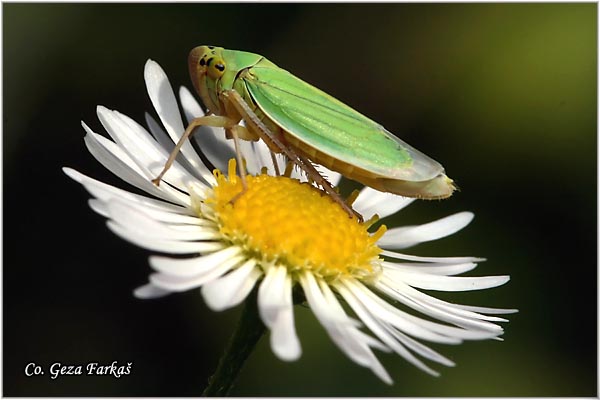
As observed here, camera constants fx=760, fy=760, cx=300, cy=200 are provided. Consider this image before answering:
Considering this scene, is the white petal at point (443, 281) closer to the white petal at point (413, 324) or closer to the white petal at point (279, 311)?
the white petal at point (413, 324)

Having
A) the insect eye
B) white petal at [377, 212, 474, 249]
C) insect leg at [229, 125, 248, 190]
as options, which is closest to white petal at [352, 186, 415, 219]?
white petal at [377, 212, 474, 249]

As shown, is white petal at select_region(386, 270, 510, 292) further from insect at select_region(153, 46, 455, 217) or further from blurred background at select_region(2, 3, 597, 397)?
blurred background at select_region(2, 3, 597, 397)

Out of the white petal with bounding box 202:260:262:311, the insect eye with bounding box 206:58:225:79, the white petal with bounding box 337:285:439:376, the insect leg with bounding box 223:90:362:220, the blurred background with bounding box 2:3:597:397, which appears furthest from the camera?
the blurred background with bounding box 2:3:597:397

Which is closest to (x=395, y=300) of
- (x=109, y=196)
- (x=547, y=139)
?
(x=109, y=196)

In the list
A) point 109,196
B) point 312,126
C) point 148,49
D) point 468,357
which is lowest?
point 468,357

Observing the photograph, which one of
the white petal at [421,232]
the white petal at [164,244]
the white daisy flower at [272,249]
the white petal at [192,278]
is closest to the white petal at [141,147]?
the white daisy flower at [272,249]

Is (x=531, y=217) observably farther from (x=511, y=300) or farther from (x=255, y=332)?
(x=255, y=332)
